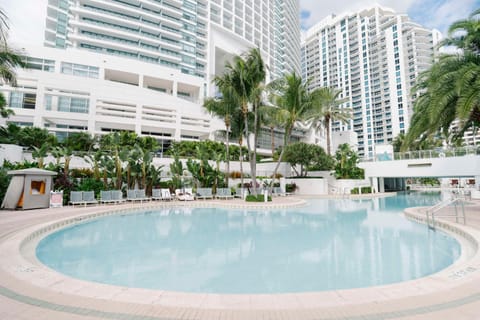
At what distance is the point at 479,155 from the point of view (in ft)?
68.5

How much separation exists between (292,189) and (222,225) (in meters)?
17.5

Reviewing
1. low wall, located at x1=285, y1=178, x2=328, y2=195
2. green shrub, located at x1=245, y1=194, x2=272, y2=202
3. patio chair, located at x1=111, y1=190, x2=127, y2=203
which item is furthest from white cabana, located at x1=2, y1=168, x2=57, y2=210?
low wall, located at x1=285, y1=178, x2=328, y2=195

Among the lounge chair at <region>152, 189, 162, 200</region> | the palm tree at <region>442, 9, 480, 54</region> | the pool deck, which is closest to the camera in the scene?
the pool deck

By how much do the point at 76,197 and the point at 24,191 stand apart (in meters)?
2.48

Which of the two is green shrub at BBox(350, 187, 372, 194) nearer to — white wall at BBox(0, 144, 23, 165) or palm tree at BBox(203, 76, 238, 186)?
palm tree at BBox(203, 76, 238, 186)

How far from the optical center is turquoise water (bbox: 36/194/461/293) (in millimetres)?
4621

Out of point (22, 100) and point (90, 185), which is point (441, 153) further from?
point (22, 100)

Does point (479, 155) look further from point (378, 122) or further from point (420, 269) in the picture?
point (378, 122)

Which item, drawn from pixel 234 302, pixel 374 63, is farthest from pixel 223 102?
pixel 374 63

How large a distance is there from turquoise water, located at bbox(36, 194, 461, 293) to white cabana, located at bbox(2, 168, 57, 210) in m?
4.66

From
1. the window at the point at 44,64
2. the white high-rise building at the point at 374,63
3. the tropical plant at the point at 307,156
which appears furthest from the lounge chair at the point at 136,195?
the white high-rise building at the point at 374,63

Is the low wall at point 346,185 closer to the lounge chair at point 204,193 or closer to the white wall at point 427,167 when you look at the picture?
the white wall at point 427,167

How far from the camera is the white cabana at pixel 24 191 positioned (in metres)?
12.1

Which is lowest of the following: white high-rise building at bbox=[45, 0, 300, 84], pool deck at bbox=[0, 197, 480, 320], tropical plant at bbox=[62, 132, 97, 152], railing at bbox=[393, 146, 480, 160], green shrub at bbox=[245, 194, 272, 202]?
pool deck at bbox=[0, 197, 480, 320]
